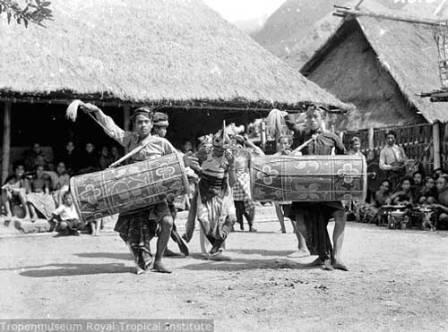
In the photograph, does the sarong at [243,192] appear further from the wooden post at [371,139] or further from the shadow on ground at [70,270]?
the wooden post at [371,139]

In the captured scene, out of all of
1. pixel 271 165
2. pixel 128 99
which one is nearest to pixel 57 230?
pixel 128 99

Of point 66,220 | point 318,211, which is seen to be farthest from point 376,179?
point 318,211

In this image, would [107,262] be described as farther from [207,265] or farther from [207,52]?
[207,52]

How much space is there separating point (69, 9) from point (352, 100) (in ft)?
24.6

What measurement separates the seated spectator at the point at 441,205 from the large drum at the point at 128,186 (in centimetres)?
541

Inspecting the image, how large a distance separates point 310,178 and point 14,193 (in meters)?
6.03

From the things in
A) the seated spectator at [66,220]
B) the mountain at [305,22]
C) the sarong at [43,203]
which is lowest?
the seated spectator at [66,220]

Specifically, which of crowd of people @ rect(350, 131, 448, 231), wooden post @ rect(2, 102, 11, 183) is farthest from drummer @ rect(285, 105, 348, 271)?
wooden post @ rect(2, 102, 11, 183)

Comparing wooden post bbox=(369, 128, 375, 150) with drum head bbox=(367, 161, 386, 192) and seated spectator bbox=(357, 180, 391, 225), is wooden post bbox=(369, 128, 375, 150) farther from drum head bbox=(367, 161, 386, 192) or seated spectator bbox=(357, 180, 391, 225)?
seated spectator bbox=(357, 180, 391, 225)

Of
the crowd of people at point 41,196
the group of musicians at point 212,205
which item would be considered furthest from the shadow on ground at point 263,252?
the crowd of people at point 41,196

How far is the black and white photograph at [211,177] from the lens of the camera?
4.23 meters

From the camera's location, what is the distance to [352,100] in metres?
15.8

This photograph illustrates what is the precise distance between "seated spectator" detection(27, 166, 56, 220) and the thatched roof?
1439 millimetres

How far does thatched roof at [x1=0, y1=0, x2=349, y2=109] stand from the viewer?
33.6ft
